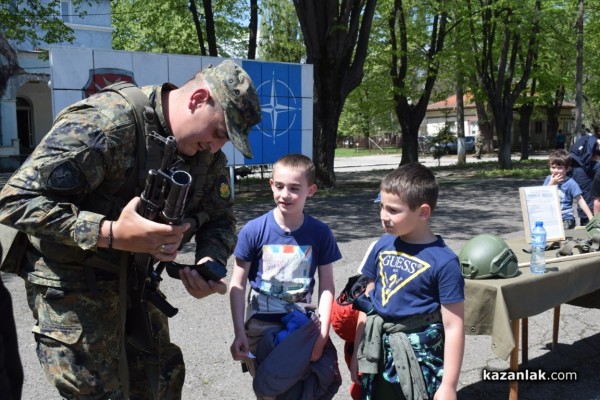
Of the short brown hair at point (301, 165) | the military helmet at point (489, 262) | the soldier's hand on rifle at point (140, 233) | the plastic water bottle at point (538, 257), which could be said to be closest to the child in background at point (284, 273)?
the short brown hair at point (301, 165)

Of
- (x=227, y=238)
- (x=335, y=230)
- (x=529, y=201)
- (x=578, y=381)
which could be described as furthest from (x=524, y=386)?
(x=335, y=230)

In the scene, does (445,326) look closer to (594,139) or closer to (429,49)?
(594,139)

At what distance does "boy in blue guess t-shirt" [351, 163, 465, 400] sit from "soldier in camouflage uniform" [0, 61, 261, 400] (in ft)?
2.68

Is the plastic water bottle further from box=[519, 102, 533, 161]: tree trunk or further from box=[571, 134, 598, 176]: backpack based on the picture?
box=[519, 102, 533, 161]: tree trunk

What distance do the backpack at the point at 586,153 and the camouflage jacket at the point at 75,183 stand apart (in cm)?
665

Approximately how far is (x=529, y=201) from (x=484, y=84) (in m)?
20.8

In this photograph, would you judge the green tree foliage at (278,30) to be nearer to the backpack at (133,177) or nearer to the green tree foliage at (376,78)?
the green tree foliage at (376,78)

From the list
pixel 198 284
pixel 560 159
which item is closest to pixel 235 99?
pixel 198 284

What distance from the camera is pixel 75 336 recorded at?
229 cm

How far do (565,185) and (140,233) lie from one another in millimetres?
5275

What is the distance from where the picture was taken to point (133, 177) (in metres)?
2.35

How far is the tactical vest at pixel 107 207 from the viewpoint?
2283 millimetres

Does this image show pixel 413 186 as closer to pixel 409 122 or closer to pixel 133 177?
pixel 133 177

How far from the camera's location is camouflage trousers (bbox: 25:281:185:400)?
90.3 inches
